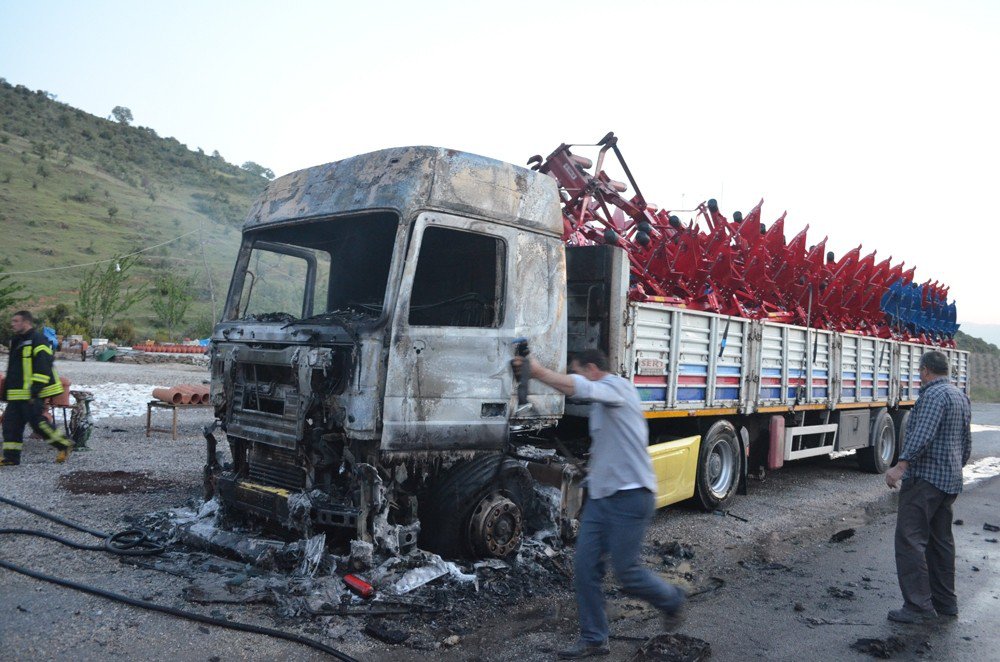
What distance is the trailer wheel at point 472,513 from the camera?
4746 millimetres

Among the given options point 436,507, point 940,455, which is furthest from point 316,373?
point 940,455

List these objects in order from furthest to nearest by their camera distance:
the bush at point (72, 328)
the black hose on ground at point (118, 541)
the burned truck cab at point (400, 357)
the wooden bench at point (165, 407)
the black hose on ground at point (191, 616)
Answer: the bush at point (72, 328) < the wooden bench at point (165, 407) < the black hose on ground at point (118, 541) < the burned truck cab at point (400, 357) < the black hose on ground at point (191, 616)

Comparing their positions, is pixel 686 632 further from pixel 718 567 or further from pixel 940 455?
pixel 940 455

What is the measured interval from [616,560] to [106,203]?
57.7 metres

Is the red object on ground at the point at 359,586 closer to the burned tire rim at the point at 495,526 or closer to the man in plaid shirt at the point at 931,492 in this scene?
the burned tire rim at the point at 495,526

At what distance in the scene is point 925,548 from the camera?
4.80 meters

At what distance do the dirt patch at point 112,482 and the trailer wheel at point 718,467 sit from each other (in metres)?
5.10

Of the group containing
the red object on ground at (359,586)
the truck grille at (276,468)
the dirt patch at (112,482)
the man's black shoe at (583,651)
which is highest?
the truck grille at (276,468)

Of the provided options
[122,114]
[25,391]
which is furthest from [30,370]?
[122,114]

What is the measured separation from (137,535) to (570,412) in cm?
329

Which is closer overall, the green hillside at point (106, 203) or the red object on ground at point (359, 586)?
the red object on ground at point (359, 586)

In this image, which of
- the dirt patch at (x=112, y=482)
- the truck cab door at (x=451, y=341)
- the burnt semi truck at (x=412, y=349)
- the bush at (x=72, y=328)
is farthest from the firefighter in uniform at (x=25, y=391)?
the bush at (x=72, y=328)

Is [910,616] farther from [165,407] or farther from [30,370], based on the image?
[165,407]

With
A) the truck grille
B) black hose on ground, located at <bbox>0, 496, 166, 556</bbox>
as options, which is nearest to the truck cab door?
the truck grille
